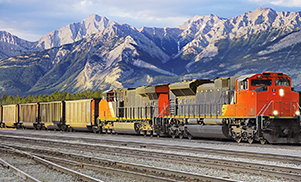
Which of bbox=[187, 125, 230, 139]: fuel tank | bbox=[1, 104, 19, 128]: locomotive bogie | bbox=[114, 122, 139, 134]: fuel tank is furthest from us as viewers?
bbox=[1, 104, 19, 128]: locomotive bogie

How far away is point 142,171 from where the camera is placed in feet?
33.4

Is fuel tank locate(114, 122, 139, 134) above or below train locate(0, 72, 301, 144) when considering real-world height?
below

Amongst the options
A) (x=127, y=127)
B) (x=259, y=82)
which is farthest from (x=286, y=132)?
(x=127, y=127)

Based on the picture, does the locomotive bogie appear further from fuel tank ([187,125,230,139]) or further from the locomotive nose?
the locomotive nose

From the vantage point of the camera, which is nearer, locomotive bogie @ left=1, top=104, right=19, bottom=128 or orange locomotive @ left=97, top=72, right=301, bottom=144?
orange locomotive @ left=97, top=72, right=301, bottom=144

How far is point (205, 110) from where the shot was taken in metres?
21.5

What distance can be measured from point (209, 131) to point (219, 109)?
1374mm

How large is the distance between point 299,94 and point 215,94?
4.51 metres

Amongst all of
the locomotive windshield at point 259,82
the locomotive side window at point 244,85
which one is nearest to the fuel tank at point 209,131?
the locomotive side window at point 244,85

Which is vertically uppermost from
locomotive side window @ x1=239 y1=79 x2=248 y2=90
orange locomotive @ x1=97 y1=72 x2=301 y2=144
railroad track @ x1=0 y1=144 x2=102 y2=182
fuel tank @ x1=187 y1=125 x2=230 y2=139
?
locomotive side window @ x1=239 y1=79 x2=248 y2=90

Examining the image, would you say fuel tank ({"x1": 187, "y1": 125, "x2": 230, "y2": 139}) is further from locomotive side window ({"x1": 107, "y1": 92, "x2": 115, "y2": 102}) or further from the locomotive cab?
locomotive side window ({"x1": 107, "y1": 92, "x2": 115, "y2": 102})

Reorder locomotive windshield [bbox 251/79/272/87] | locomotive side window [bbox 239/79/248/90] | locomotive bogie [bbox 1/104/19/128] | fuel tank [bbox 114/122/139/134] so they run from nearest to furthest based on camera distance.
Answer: locomotive windshield [bbox 251/79/272/87]
locomotive side window [bbox 239/79/248/90]
fuel tank [bbox 114/122/139/134]
locomotive bogie [bbox 1/104/19/128]

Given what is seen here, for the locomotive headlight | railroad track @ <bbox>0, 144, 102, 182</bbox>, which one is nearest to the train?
the locomotive headlight

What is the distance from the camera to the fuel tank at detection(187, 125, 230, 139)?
19216 mm
